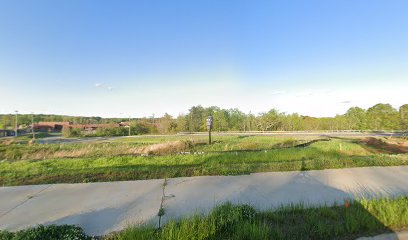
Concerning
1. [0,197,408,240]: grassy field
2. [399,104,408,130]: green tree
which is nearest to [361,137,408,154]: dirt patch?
[0,197,408,240]: grassy field

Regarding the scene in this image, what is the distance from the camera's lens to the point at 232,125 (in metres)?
63.0

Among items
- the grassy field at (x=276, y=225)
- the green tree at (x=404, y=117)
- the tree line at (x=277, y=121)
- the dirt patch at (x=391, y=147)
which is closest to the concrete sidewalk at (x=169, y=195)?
the grassy field at (x=276, y=225)

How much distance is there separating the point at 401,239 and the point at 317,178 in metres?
3.35

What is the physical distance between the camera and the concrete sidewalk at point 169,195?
429cm

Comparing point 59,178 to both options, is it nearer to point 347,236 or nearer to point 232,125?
point 347,236

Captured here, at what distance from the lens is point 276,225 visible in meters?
3.82

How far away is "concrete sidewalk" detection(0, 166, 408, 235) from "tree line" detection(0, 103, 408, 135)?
38.6 metres

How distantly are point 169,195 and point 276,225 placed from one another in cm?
247

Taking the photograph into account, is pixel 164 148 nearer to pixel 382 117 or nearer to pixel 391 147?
pixel 391 147

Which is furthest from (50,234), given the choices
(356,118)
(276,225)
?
(356,118)

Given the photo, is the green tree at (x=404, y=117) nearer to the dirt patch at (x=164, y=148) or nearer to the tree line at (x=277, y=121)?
the tree line at (x=277, y=121)

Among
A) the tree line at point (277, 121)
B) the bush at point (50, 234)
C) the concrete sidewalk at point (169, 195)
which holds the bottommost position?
the concrete sidewalk at point (169, 195)

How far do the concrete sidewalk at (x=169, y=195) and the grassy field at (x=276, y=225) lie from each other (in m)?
0.46

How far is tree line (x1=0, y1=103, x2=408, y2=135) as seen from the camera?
41.4 meters
